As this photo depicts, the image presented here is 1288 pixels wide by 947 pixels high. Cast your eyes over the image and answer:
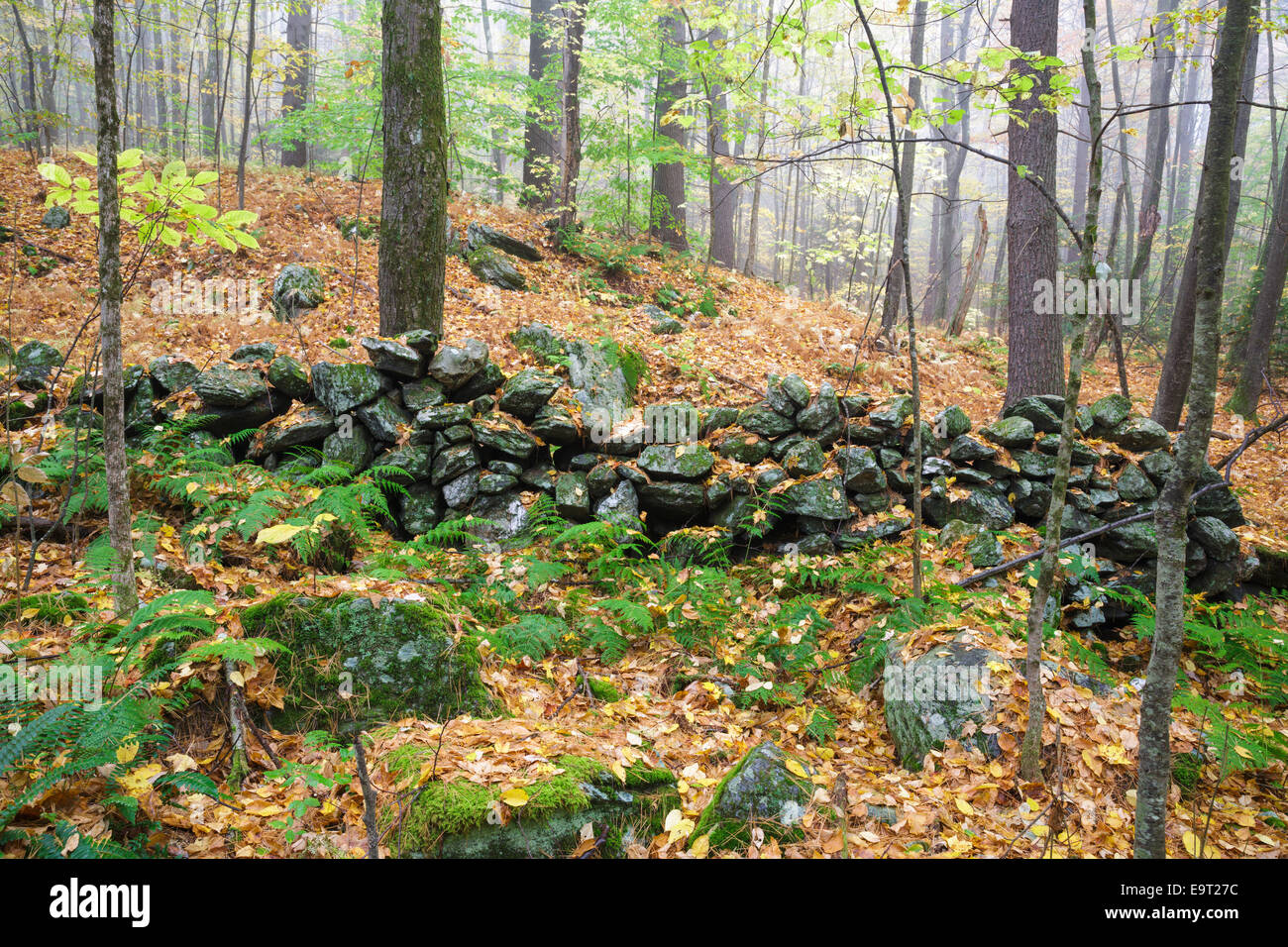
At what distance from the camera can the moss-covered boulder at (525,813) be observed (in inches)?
94.0

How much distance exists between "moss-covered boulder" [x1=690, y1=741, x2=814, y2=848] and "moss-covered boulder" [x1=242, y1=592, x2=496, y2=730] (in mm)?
1282

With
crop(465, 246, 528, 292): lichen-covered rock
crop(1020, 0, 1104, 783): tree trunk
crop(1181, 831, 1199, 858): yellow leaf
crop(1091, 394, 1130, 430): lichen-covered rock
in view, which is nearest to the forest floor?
crop(1181, 831, 1199, 858): yellow leaf

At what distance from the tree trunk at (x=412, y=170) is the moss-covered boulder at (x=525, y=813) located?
16.2 ft

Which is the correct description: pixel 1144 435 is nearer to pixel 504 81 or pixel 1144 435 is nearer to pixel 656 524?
pixel 656 524

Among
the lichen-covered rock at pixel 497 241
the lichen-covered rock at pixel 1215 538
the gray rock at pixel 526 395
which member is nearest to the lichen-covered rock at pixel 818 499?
the gray rock at pixel 526 395

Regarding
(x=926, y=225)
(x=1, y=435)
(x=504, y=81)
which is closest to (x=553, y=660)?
(x=1, y=435)

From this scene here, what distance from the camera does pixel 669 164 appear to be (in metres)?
12.9

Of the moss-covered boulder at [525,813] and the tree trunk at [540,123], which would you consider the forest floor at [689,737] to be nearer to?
the moss-covered boulder at [525,813]

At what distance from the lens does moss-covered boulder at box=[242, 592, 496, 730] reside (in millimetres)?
3211

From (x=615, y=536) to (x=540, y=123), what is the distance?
1021cm

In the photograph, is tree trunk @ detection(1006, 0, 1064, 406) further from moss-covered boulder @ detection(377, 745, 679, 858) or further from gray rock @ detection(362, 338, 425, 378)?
moss-covered boulder @ detection(377, 745, 679, 858)
